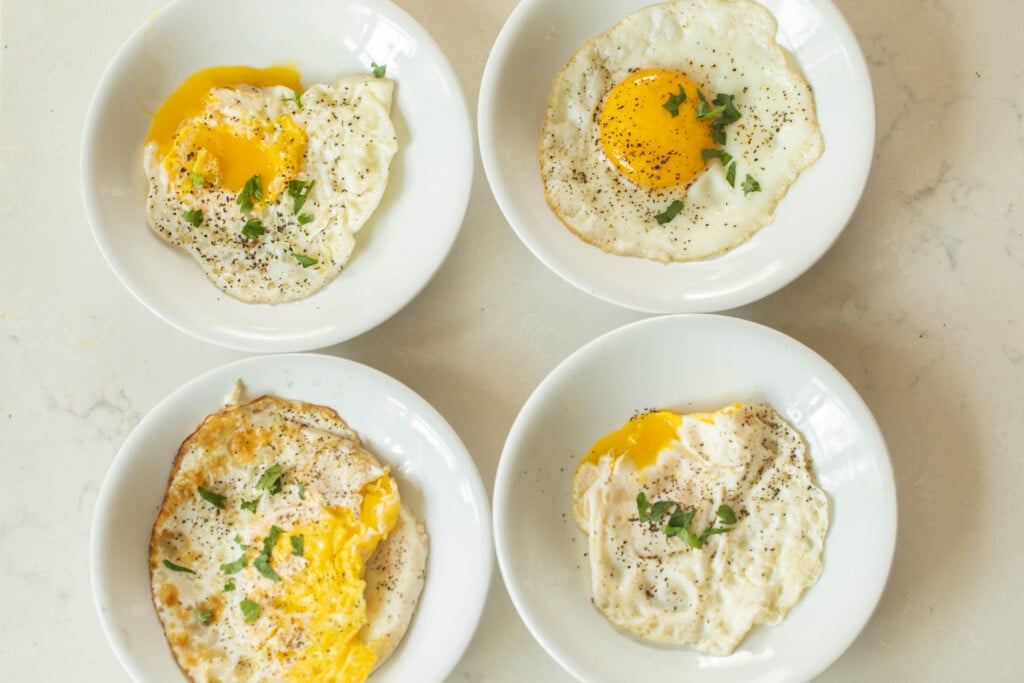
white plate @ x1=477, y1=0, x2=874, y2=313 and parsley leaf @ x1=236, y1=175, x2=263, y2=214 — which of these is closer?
white plate @ x1=477, y1=0, x2=874, y2=313

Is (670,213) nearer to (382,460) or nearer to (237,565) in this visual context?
(382,460)

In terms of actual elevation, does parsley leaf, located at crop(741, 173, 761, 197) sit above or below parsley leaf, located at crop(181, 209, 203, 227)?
above

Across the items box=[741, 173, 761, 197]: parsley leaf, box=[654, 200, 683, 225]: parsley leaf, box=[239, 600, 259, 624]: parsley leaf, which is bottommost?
box=[239, 600, 259, 624]: parsley leaf

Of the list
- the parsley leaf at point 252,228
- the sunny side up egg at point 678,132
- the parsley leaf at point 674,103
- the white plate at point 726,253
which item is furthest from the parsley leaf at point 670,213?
the parsley leaf at point 252,228

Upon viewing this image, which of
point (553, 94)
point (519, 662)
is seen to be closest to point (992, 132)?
point (553, 94)

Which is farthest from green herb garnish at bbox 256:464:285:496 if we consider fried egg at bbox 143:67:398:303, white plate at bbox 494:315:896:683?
white plate at bbox 494:315:896:683

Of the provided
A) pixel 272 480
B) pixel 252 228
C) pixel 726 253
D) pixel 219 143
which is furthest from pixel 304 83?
pixel 726 253

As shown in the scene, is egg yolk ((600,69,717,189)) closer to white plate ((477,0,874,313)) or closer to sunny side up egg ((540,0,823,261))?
sunny side up egg ((540,0,823,261))

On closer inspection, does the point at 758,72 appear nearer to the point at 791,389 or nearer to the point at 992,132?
the point at 992,132
